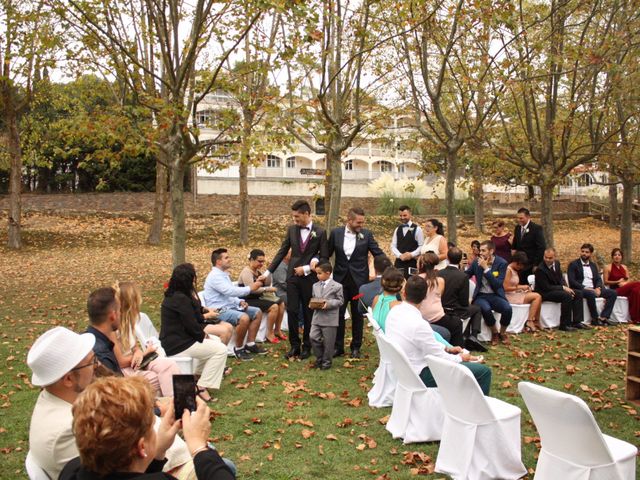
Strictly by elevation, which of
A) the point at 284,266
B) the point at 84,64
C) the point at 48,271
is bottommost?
the point at 48,271

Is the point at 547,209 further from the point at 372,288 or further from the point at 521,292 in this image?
the point at 372,288

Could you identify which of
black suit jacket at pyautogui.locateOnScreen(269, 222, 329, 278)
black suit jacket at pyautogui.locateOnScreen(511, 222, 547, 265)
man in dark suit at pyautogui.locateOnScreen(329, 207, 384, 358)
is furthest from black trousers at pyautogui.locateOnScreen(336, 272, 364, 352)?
black suit jacket at pyautogui.locateOnScreen(511, 222, 547, 265)

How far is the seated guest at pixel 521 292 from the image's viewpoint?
1077 cm

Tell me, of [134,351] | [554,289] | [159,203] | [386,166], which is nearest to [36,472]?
[134,351]

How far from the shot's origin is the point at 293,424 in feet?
21.1

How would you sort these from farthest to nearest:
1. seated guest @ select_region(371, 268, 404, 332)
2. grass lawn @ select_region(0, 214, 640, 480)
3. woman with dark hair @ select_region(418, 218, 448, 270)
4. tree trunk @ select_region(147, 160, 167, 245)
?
tree trunk @ select_region(147, 160, 167, 245) → woman with dark hair @ select_region(418, 218, 448, 270) → seated guest @ select_region(371, 268, 404, 332) → grass lawn @ select_region(0, 214, 640, 480)

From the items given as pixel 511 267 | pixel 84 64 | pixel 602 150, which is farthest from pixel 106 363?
pixel 602 150

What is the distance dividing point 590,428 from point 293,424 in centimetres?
314

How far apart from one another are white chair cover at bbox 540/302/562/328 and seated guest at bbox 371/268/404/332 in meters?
4.60

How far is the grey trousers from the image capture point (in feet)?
27.8

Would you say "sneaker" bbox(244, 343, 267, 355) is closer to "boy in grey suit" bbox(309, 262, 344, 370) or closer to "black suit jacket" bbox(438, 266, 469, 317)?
"boy in grey suit" bbox(309, 262, 344, 370)

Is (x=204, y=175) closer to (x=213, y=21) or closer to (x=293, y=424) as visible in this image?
(x=213, y=21)

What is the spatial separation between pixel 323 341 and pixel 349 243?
161 cm

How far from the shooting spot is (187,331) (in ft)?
23.9
